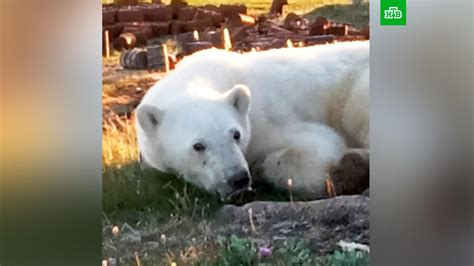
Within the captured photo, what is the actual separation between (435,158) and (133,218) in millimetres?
1360

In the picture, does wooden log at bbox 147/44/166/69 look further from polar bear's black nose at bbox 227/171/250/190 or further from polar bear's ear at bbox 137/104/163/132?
polar bear's black nose at bbox 227/171/250/190

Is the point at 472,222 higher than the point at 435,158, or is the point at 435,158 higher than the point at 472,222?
the point at 435,158

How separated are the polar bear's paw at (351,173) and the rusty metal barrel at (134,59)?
0.96 metres

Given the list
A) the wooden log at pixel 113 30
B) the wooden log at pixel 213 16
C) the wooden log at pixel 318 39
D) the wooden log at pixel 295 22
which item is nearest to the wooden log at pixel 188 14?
the wooden log at pixel 213 16

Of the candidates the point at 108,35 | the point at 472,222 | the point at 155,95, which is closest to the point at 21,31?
the point at 108,35

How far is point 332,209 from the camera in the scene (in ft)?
14.1

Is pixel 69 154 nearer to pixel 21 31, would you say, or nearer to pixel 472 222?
pixel 21 31

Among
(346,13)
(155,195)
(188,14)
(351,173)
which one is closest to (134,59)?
(188,14)

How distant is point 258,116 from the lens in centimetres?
438

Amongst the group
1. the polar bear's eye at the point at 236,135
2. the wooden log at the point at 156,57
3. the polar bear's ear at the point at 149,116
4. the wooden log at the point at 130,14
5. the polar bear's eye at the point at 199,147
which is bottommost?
the polar bear's eye at the point at 199,147

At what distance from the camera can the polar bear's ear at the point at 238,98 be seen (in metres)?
4.32

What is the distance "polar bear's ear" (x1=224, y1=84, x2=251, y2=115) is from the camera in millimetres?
4320

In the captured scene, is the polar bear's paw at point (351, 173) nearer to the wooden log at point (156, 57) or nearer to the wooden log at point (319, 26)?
the wooden log at point (319, 26)

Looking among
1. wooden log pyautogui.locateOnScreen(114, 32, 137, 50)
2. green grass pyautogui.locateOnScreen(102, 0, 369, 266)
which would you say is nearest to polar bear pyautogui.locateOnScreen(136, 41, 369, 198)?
green grass pyautogui.locateOnScreen(102, 0, 369, 266)
